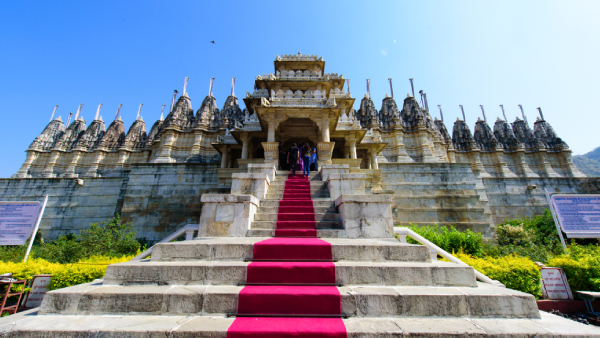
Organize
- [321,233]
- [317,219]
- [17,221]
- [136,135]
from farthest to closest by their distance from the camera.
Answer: [136,135] < [17,221] < [317,219] < [321,233]

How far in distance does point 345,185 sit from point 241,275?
5.86 m

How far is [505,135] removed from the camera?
3762 cm

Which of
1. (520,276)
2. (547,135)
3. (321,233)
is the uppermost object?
(547,135)

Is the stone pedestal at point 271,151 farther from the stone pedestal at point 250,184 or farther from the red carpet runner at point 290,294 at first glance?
the red carpet runner at point 290,294

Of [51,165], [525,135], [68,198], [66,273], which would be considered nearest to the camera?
[66,273]

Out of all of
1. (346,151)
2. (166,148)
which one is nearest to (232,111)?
(166,148)

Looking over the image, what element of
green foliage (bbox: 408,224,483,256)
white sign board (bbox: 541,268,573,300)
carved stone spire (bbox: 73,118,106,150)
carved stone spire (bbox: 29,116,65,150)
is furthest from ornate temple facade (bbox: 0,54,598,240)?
carved stone spire (bbox: 29,116,65,150)

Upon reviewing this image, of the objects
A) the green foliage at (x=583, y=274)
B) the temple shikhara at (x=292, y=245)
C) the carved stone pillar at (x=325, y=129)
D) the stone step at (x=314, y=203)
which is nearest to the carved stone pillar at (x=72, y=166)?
the temple shikhara at (x=292, y=245)

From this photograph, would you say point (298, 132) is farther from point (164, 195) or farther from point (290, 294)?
point (290, 294)

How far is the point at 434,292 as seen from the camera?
3.28 m

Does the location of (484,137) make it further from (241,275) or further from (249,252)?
(241,275)

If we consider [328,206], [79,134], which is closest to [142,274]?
[328,206]

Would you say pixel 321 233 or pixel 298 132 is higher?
pixel 298 132

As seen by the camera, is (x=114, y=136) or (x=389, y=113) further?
(x=114, y=136)
